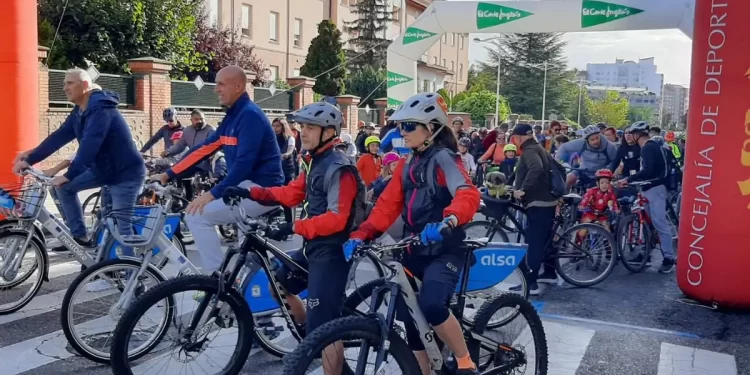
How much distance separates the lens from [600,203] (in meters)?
10.1

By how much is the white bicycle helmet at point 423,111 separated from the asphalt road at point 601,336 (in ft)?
7.20

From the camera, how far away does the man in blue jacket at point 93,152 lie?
21.2 ft

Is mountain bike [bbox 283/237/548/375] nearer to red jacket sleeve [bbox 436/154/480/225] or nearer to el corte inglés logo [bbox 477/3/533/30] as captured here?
red jacket sleeve [bbox 436/154/480/225]

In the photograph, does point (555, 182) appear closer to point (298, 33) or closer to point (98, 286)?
point (98, 286)

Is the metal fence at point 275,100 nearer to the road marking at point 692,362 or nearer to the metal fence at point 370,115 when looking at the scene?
the metal fence at point 370,115

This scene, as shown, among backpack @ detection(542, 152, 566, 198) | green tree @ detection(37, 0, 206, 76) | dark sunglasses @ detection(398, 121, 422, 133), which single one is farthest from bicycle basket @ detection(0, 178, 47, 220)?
green tree @ detection(37, 0, 206, 76)

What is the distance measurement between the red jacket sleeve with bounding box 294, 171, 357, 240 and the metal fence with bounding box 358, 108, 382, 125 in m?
28.1

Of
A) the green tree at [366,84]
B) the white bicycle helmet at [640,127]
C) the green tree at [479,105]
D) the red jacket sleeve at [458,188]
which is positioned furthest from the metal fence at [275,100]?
the green tree at [479,105]

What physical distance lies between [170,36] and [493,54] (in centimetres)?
5857

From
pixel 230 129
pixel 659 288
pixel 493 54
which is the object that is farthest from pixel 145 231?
pixel 493 54

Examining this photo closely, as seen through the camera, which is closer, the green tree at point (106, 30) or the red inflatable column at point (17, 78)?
the red inflatable column at point (17, 78)

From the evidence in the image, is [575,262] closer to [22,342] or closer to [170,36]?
[22,342]

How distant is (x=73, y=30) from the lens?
76.8 ft

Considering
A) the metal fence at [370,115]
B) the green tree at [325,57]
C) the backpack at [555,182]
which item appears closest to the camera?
the backpack at [555,182]
